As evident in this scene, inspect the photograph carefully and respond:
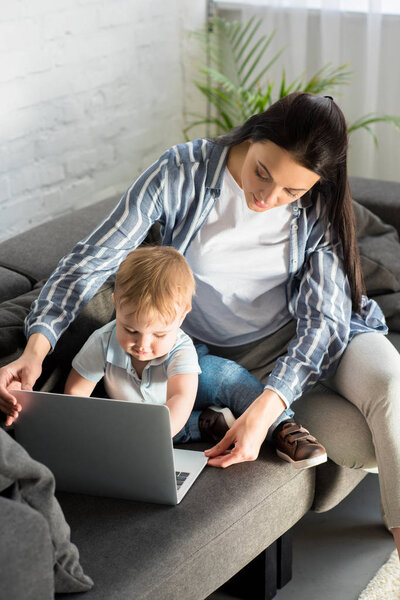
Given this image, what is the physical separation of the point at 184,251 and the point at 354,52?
1792 mm

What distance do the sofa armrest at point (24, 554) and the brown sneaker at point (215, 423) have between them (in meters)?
0.56

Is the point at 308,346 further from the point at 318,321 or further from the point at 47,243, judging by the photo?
the point at 47,243

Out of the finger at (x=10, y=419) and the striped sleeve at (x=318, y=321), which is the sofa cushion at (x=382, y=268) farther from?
the finger at (x=10, y=419)

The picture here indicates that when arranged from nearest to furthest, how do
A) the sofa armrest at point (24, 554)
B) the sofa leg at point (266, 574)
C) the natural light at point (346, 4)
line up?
the sofa armrest at point (24, 554) → the sofa leg at point (266, 574) → the natural light at point (346, 4)

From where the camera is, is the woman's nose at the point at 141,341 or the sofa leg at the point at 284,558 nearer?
the woman's nose at the point at 141,341

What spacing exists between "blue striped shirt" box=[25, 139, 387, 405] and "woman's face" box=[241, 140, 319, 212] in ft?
0.40

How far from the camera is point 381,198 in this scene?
7.77ft

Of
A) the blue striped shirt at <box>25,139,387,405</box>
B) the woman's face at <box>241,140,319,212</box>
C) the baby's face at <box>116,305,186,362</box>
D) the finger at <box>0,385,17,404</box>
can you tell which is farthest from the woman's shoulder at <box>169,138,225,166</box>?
the finger at <box>0,385,17,404</box>

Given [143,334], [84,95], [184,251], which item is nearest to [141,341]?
[143,334]

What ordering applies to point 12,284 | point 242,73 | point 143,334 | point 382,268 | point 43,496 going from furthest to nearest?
point 242,73, point 382,268, point 12,284, point 143,334, point 43,496

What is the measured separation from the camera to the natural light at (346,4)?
9.66ft

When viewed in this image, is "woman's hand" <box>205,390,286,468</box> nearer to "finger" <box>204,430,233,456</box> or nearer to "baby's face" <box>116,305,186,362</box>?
"finger" <box>204,430,233,456</box>

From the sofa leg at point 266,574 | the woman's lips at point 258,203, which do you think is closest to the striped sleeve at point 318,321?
the woman's lips at point 258,203

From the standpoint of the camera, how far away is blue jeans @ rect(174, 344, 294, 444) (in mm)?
1561
